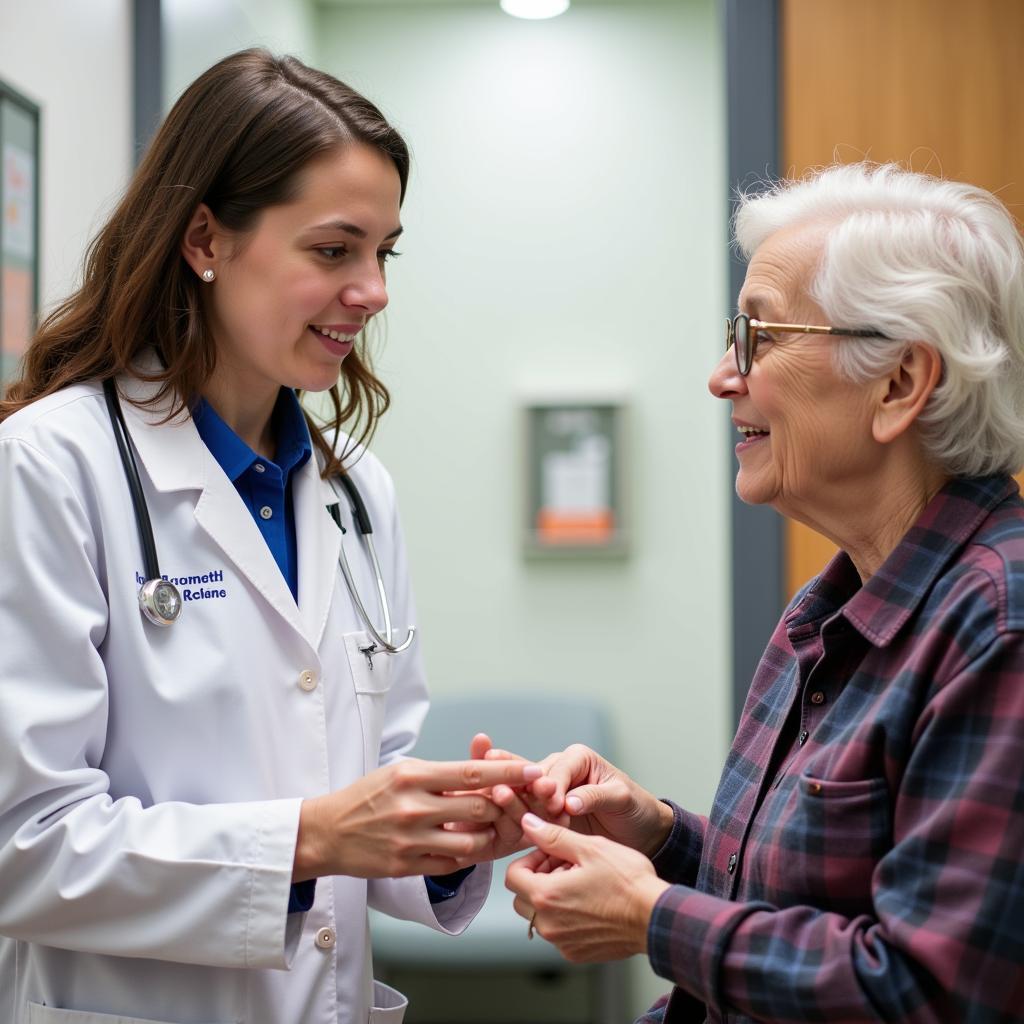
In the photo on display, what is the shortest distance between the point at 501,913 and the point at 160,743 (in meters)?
1.94

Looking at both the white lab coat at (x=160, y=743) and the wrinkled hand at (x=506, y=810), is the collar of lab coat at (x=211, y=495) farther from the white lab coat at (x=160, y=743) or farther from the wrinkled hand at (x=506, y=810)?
the wrinkled hand at (x=506, y=810)

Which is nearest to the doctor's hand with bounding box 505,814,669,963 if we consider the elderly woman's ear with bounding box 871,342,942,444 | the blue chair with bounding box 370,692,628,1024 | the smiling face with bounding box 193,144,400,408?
the elderly woman's ear with bounding box 871,342,942,444

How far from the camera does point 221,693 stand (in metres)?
1.25

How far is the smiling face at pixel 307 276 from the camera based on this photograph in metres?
1.34

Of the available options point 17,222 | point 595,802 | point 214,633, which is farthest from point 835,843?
point 17,222

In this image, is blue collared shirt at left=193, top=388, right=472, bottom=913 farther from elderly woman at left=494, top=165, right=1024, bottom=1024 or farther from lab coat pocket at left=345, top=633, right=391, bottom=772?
elderly woman at left=494, top=165, right=1024, bottom=1024

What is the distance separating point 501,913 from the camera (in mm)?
2979

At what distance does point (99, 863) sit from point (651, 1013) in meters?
0.67

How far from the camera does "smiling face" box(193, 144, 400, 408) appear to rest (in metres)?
1.34

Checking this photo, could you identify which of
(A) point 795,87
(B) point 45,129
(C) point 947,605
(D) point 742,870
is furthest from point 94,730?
(A) point 795,87

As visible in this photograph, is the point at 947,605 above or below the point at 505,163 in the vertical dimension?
below

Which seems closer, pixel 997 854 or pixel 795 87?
pixel 997 854

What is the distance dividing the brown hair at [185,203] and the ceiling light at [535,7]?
2178mm

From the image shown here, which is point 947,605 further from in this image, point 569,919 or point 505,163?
point 505,163
